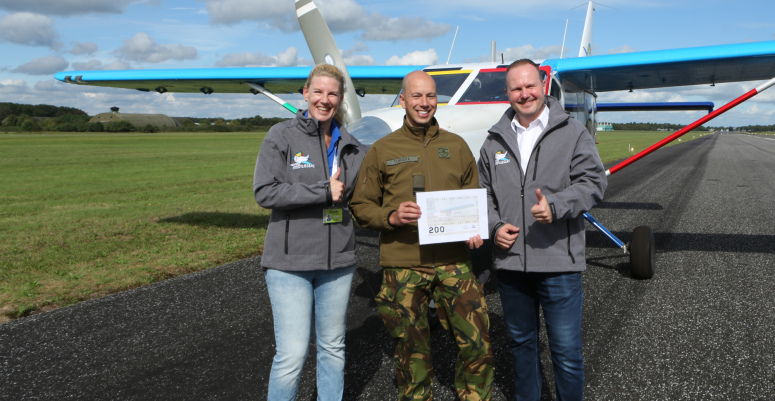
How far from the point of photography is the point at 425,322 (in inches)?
95.7

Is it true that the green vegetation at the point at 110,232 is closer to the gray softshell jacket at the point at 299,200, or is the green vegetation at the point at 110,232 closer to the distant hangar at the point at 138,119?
the gray softshell jacket at the point at 299,200

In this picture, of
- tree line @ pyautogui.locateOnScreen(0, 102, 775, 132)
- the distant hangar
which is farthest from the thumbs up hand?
the distant hangar

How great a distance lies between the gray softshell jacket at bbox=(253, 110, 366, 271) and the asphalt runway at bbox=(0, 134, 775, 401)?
1214 mm

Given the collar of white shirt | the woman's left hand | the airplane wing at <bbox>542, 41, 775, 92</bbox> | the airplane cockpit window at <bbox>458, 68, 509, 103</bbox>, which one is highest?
the airplane wing at <bbox>542, 41, 775, 92</bbox>

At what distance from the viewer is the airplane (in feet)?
14.3

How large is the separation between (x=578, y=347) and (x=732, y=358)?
6.26 feet

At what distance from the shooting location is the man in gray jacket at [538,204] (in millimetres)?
2297

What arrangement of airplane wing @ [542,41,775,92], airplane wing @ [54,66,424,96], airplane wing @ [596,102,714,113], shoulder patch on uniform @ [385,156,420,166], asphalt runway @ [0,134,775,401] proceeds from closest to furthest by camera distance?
shoulder patch on uniform @ [385,156,420,166] → asphalt runway @ [0,134,775,401] → airplane wing @ [542,41,775,92] → airplane wing @ [54,66,424,96] → airplane wing @ [596,102,714,113]

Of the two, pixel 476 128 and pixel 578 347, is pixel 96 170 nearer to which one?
pixel 476 128

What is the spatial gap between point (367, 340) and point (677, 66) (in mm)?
6034

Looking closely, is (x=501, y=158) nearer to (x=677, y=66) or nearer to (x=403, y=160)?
(x=403, y=160)

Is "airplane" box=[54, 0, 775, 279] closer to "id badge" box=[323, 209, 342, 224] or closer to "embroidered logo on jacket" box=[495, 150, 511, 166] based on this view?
"id badge" box=[323, 209, 342, 224]

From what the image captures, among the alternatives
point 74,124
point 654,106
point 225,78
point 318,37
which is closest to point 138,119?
point 74,124

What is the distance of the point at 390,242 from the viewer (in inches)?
96.2
